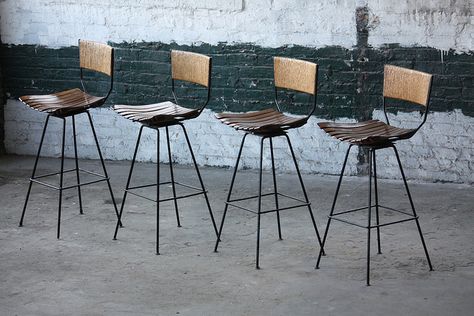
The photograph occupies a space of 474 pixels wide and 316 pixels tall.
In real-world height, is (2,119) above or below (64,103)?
below

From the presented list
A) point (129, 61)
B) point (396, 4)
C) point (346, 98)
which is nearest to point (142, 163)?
point (129, 61)

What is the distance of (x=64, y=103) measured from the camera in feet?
20.0

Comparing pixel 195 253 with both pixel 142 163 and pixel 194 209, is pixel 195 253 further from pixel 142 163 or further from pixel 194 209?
pixel 142 163

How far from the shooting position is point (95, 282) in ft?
17.0

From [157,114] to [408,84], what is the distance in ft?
4.94

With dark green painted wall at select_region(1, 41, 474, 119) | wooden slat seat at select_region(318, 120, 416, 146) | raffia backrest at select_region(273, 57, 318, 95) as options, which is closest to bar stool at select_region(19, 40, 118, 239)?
raffia backrest at select_region(273, 57, 318, 95)

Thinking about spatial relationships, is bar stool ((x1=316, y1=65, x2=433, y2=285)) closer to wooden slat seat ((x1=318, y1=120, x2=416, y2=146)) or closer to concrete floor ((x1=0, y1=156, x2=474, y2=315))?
wooden slat seat ((x1=318, y1=120, x2=416, y2=146))

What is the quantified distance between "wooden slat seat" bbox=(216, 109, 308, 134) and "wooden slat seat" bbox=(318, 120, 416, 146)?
0.19 m

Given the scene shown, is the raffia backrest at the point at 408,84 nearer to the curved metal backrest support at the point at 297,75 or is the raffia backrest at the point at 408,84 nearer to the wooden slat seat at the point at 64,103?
the curved metal backrest support at the point at 297,75

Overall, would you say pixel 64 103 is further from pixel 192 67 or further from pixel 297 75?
pixel 297 75

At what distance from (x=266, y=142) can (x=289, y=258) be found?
1.82m

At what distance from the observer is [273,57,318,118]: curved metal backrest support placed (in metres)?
5.45

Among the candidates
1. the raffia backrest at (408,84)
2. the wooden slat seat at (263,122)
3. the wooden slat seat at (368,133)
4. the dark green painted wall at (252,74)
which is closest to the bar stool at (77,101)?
the wooden slat seat at (263,122)

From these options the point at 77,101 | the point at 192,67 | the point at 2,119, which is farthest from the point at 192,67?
the point at 2,119
